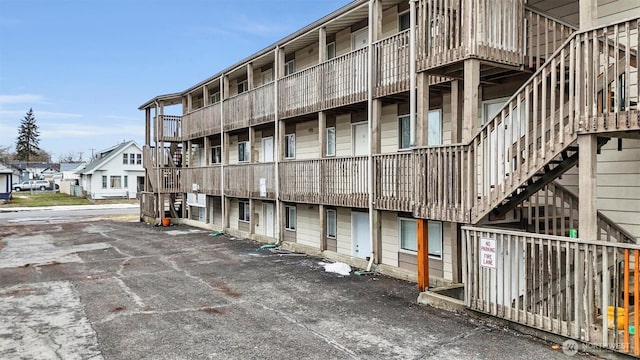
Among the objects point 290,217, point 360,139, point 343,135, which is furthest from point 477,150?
point 290,217

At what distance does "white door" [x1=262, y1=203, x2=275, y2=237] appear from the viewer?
60.0 ft

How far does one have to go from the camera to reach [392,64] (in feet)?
35.1

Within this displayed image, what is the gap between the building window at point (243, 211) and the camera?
66.7ft

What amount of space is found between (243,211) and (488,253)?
48.7 feet

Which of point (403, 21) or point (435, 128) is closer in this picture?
point (435, 128)

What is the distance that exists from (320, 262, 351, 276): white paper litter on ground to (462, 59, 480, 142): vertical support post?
5.21m

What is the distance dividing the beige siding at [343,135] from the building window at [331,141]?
168mm

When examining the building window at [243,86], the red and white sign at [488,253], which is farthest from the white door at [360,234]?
the building window at [243,86]

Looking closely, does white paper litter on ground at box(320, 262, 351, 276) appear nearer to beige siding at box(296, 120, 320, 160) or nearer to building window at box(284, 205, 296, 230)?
beige siding at box(296, 120, 320, 160)

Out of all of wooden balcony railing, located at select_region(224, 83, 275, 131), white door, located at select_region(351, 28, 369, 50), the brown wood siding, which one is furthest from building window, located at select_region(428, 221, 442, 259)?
wooden balcony railing, located at select_region(224, 83, 275, 131)

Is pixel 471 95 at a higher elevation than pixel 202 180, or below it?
higher

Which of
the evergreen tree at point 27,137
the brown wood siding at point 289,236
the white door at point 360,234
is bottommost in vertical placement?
the brown wood siding at point 289,236

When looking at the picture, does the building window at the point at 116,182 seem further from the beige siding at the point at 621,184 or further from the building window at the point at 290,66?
the beige siding at the point at 621,184

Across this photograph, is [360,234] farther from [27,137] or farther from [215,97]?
[27,137]
